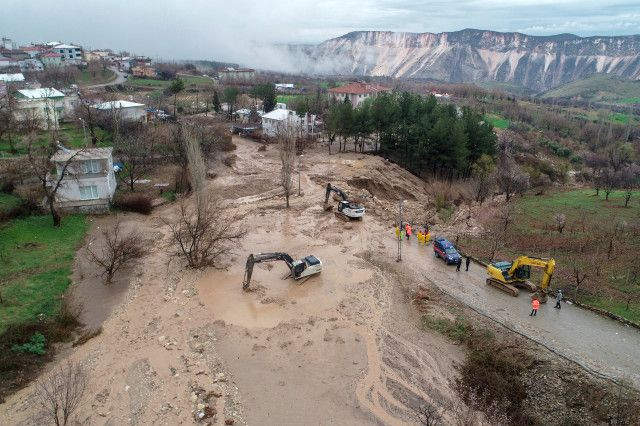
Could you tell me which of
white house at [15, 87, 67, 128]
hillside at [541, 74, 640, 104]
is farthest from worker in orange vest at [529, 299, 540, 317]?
hillside at [541, 74, 640, 104]

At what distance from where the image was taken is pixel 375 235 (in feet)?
104

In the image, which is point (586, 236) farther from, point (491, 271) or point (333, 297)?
point (333, 297)

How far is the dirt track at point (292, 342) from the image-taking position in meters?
16.0

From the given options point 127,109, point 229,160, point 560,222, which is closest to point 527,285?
point 560,222

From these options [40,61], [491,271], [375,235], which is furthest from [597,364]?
[40,61]

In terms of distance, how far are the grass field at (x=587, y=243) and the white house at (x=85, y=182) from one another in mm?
27214

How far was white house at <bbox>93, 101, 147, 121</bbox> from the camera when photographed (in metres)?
53.7

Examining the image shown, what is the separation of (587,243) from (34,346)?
30.6 meters

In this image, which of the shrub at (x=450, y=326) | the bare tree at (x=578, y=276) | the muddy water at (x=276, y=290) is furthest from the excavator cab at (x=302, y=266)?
the bare tree at (x=578, y=276)

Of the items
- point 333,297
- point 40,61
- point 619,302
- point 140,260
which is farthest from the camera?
point 40,61

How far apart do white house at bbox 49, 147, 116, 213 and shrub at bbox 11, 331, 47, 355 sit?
629 inches

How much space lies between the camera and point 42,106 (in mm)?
53375

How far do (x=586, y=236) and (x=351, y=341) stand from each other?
19021mm

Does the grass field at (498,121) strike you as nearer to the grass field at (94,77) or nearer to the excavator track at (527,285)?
the excavator track at (527,285)
